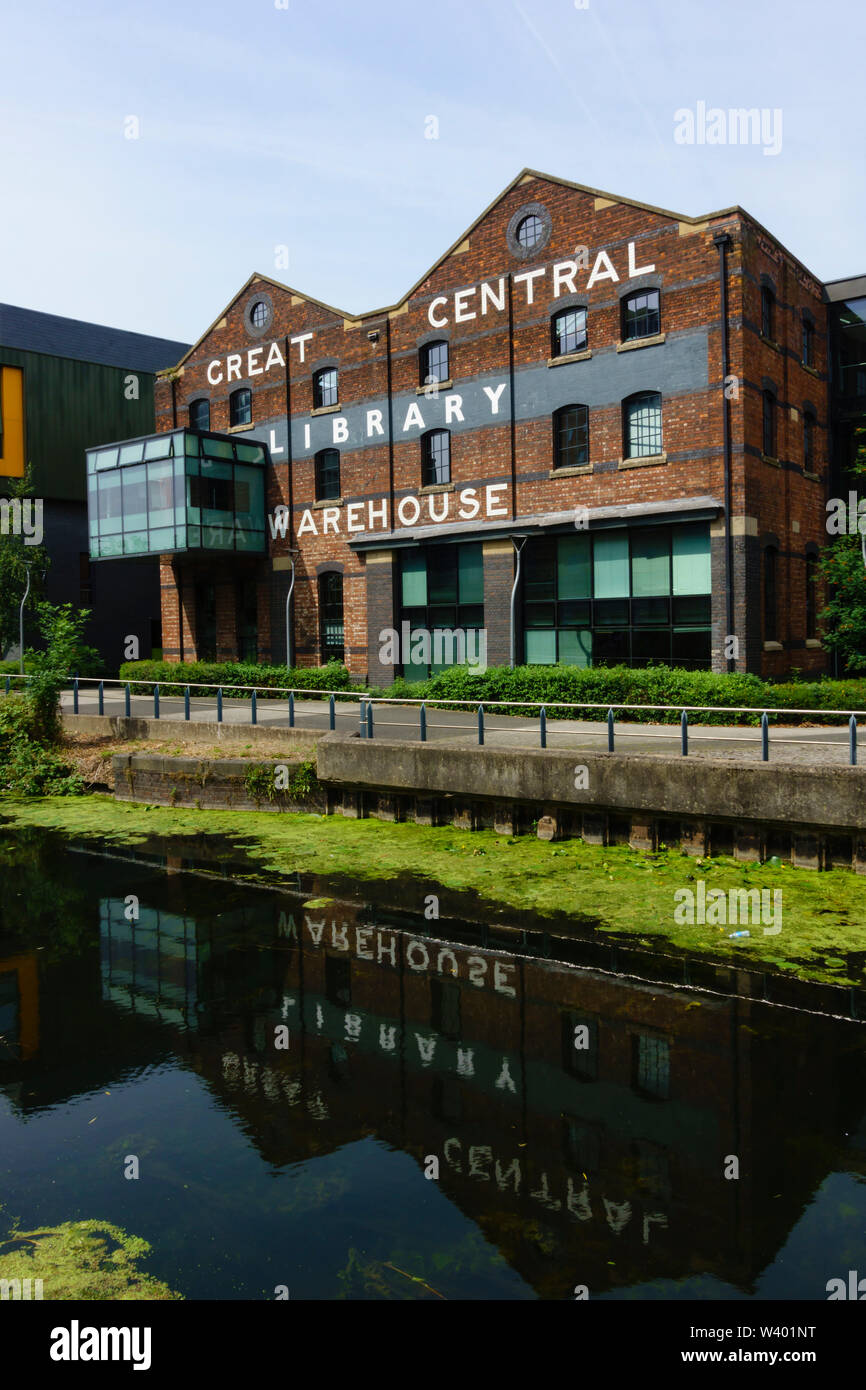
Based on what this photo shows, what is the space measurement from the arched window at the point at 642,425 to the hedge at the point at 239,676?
9.83 metres

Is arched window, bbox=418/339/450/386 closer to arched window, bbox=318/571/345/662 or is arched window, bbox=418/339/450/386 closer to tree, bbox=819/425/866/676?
arched window, bbox=318/571/345/662

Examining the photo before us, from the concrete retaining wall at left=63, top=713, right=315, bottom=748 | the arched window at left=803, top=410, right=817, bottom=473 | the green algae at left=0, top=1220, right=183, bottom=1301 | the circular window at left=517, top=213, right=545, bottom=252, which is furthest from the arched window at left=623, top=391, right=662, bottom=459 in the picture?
the green algae at left=0, top=1220, right=183, bottom=1301

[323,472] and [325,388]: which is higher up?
[325,388]

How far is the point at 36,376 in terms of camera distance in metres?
38.1

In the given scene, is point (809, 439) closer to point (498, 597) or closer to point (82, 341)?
point (498, 597)

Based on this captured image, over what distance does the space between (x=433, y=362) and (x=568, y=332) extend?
439 cm

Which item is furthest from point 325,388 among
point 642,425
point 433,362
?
point 642,425

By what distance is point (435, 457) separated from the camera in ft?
84.3

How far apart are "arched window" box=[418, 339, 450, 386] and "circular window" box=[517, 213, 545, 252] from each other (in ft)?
10.6

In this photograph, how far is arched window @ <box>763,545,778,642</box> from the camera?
21.7m

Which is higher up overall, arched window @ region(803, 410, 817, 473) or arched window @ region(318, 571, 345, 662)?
arched window @ region(803, 410, 817, 473)

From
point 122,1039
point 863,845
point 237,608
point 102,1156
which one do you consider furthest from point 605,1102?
point 237,608

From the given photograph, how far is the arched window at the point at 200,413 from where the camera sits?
32.1 metres

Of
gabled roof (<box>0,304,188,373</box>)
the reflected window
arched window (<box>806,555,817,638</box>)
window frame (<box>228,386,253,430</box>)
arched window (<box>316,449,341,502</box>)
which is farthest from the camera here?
gabled roof (<box>0,304,188,373</box>)
